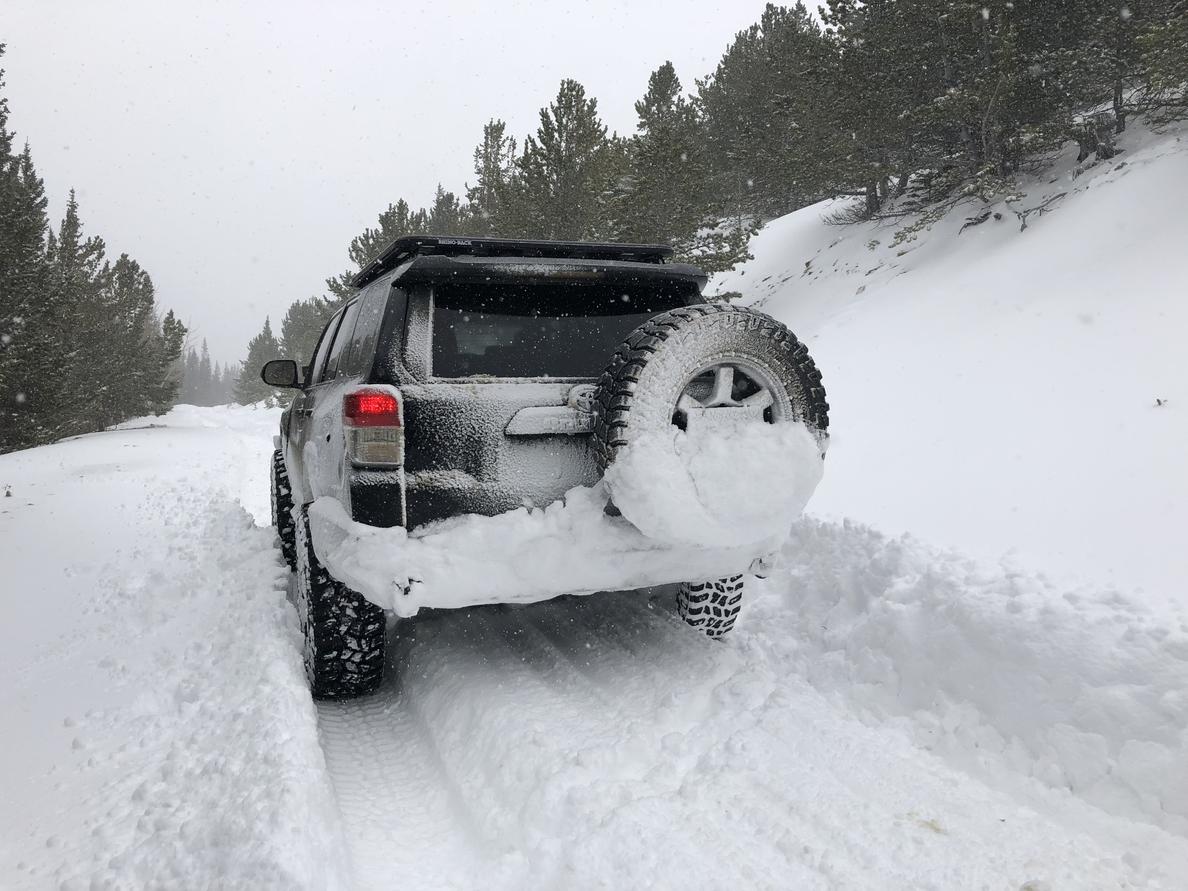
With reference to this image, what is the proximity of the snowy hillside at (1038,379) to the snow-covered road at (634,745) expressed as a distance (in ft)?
2.55

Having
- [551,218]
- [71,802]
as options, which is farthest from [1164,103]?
[71,802]

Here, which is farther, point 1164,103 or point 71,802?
point 1164,103

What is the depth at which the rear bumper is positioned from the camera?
2793 millimetres

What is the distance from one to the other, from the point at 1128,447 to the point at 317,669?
563cm

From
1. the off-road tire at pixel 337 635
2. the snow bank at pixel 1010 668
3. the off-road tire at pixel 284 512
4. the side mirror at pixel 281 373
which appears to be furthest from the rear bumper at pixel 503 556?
the off-road tire at pixel 284 512

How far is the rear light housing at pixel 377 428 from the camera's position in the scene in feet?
9.14

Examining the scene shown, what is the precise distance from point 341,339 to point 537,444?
5.87ft

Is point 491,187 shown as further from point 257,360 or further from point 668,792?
point 257,360

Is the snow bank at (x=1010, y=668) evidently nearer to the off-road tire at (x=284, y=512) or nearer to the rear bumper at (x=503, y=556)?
the rear bumper at (x=503, y=556)

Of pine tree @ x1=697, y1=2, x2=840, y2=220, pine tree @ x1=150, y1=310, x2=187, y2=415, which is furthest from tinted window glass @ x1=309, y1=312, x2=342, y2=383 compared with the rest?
pine tree @ x1=150, y1=310, x2=187, y2=415

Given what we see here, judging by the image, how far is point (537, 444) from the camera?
Result: 3.05 metres

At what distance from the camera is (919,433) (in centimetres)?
691

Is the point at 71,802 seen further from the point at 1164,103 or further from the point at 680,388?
the point at 1164,103

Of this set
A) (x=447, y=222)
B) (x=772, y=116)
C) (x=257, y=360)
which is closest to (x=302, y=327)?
(x=257, y=360)
